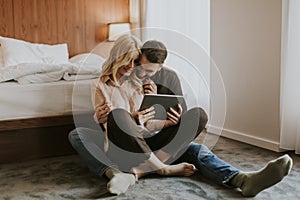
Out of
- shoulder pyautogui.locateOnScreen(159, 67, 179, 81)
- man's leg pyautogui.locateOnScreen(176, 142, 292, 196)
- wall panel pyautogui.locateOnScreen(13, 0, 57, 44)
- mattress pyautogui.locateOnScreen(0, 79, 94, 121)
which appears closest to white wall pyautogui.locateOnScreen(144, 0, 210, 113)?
shoulder pyautogui.locateOnScreen(159, 67, 179, 81)

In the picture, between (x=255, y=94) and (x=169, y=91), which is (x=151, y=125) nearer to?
(x=169, y=91)

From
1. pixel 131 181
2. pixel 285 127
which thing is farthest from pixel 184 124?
pixel 285 127

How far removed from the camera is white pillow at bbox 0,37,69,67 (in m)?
3.86

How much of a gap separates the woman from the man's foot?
0.09m

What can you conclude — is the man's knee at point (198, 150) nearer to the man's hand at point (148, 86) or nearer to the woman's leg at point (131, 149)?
the woman's leg at point (131, 149)

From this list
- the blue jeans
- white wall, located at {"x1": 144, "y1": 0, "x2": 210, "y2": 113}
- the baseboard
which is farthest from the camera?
the baseboard

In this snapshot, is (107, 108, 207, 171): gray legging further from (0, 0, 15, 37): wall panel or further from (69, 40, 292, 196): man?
(0, 0, 15, 37): wall panel

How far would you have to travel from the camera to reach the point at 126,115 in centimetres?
209

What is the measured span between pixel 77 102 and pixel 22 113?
0.35 metres

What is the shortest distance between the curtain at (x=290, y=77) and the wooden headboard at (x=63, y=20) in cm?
244

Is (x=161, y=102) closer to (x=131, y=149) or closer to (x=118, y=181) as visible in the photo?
(x=131, y=149)

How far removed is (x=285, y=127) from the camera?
271cm

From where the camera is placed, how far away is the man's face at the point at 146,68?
2127mm

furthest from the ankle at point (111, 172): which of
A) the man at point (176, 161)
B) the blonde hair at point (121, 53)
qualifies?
the blonde hair at point (121, 53)
